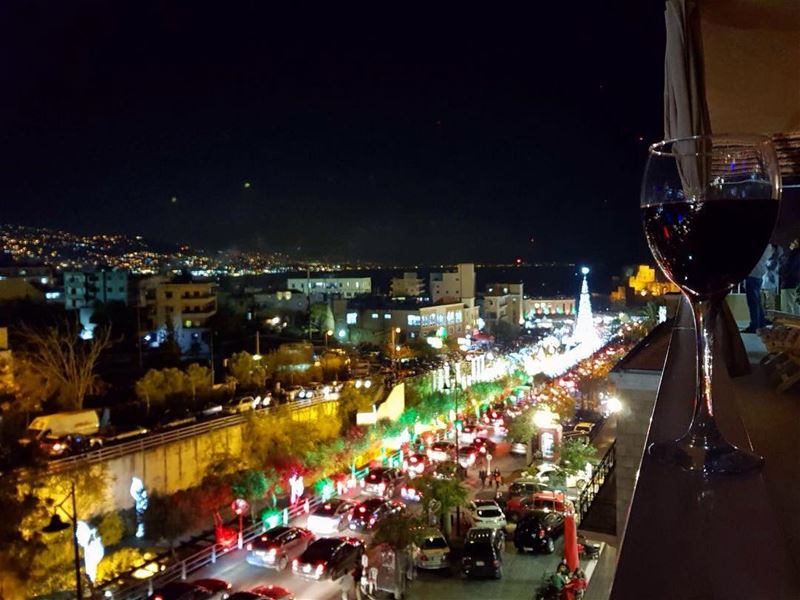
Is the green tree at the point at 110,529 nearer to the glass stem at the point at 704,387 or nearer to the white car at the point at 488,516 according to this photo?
the white car at the point at 488,516

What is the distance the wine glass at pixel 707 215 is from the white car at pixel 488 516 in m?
9.71

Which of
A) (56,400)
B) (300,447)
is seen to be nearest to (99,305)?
(56,400)

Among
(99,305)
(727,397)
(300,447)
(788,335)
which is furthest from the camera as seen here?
(99,305)

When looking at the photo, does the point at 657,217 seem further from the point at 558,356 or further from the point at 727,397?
the point at 558,356

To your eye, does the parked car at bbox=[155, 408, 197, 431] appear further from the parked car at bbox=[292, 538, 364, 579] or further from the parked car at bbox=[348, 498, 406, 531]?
the parked car at bbox=[292, 538, 364, 579]

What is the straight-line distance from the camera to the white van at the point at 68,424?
11625 mm

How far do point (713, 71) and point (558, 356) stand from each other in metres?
27.0

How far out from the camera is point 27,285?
81.4 ft

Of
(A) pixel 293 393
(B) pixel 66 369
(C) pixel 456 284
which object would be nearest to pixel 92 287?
(B) pixel 66 369

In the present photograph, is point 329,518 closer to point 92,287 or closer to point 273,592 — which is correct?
point 273,592

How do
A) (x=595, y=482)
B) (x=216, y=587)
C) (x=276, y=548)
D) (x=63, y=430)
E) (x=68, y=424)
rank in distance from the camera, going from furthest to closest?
(x=68, y=424) → (x=63, y=430) → (x=276, y=548) → (x=216, y=587) → (x=595, y=482)

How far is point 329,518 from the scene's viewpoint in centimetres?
1038

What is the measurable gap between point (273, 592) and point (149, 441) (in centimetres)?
429

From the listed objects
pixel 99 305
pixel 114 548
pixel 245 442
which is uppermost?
pixel 99 305
